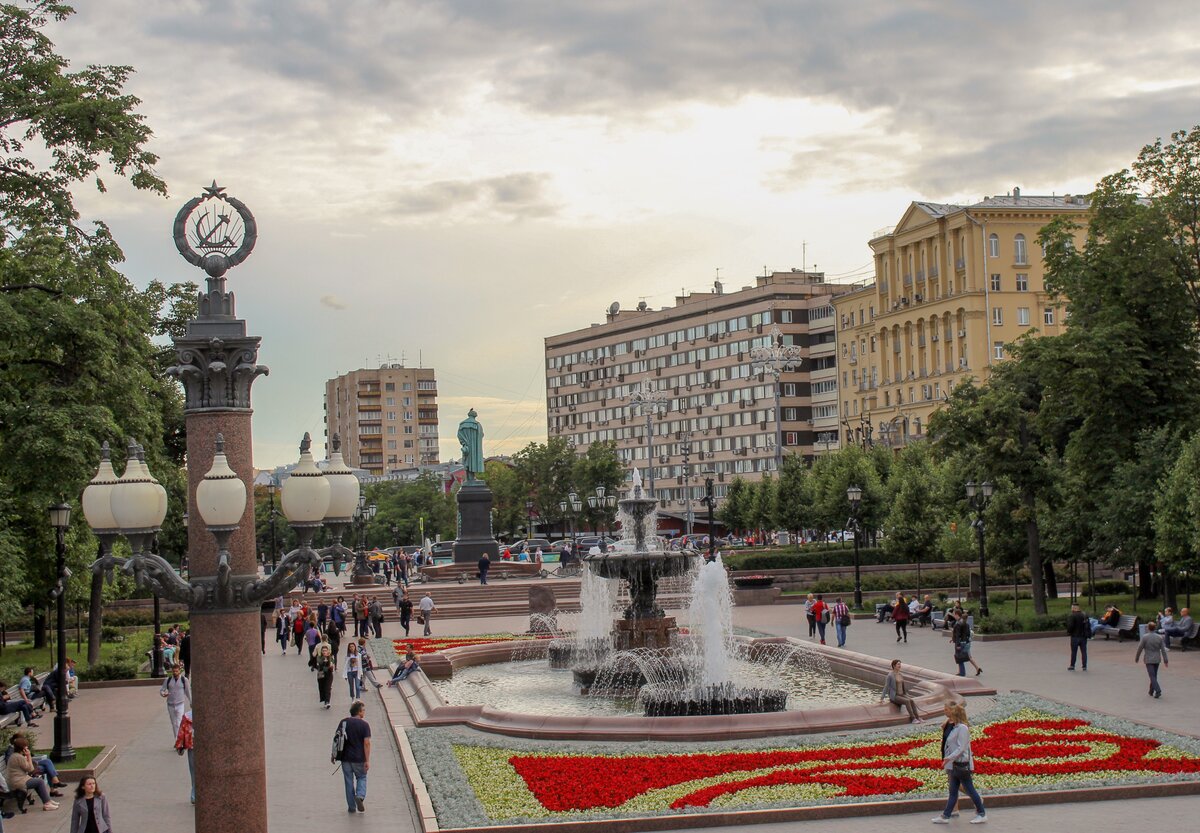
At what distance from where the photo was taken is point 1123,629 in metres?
32.8

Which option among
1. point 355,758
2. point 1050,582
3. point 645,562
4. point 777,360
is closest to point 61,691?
point 355,758

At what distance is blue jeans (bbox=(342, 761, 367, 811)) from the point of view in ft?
52.5

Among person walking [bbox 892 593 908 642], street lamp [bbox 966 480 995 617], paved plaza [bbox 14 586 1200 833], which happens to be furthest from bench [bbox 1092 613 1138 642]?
person walking [bbox 892 593 908 642]

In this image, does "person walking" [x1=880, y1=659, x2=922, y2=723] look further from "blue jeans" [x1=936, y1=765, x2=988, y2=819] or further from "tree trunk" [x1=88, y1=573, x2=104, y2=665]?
"tree trunk" [x1=88, y1=573, x2=104, y2=665]

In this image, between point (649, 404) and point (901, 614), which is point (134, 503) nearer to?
point (901, 614)

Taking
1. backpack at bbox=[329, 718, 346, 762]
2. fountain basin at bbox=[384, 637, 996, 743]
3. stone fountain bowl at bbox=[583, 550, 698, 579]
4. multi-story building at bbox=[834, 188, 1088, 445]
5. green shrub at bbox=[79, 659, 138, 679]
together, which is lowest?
green shrub at bbox=[79, 659, 138, 679]

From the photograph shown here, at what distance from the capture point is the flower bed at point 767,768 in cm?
1555

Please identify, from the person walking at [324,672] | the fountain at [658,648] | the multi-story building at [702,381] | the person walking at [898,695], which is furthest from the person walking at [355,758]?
the multi-story building at [702,381]

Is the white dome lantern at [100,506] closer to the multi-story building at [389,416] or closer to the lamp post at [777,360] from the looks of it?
the lamp post at [777,360]

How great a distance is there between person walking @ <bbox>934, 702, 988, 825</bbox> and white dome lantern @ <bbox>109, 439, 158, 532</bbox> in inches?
319

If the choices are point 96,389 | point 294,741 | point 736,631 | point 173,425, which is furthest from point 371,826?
point 173,425

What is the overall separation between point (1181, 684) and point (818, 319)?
275 ft

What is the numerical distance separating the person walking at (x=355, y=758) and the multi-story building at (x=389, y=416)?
17699 centimetres

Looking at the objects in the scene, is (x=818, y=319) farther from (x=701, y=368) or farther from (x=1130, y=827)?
(x=1130, y=827)
